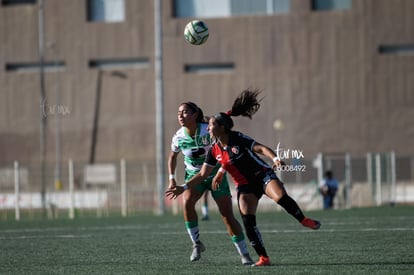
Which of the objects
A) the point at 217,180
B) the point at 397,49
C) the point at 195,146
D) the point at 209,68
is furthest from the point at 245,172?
the point at 209,68

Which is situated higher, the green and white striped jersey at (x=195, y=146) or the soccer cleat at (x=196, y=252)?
the green and white striped jersey at (x=195, y=146)

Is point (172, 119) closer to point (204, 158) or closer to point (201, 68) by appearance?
point (201, 68)

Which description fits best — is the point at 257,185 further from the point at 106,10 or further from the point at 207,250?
the point at 106,10

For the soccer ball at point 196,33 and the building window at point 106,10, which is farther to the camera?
the building window at point 106,10

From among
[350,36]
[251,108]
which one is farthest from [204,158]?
[350,36]

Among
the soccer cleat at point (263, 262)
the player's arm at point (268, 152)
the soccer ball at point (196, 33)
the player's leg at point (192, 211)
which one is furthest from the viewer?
the soccer ball at point (196, 33)

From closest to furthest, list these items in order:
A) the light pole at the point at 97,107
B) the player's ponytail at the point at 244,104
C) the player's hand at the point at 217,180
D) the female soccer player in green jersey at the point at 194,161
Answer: the player's hand at the point at 217,180 → the player's ponytail at the point at 244,104 → the female soccer player in green jersey at the point at 194,161 → the light pole at the point at 97,107

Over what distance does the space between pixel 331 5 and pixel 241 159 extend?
3300 cm

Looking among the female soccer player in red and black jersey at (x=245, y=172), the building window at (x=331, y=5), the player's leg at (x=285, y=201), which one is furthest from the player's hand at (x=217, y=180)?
the building window at (x=331, y=5)

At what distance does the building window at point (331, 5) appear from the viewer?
4422 centimetres

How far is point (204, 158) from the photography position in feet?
46.5

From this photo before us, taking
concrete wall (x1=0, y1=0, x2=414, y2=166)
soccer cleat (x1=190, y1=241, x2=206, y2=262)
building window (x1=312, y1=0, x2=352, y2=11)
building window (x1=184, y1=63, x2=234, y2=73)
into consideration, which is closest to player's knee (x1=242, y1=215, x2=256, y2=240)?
soccer cleat (x1=190, y1=241, x2=206, y2=262)

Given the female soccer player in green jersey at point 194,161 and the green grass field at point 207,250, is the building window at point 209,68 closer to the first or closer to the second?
the green grass field at point 207,250

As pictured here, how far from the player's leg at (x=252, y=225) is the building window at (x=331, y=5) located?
32.8m
